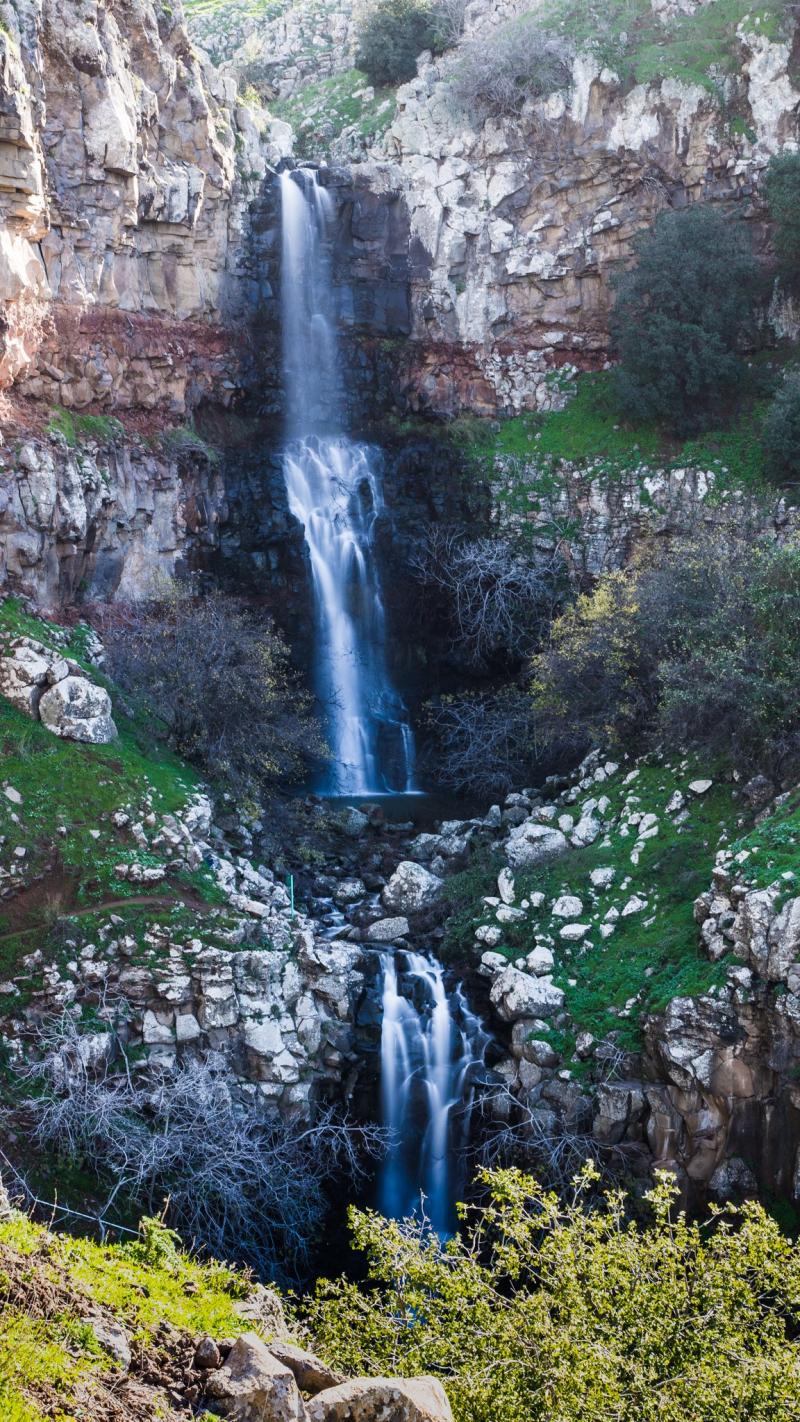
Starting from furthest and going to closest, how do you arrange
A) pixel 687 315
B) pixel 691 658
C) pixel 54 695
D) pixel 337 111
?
pixel 337 111
pixel 687 315
pixel 691 658
pixel 54 695

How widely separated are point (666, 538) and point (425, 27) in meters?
18.1

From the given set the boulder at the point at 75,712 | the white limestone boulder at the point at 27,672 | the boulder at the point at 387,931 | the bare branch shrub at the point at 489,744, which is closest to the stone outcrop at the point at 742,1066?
the boulder at the point at 387,931

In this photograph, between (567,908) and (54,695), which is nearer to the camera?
(567,908)

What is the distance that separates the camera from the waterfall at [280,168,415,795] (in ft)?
85.3

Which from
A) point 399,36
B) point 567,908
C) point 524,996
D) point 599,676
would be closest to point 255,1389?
point 524,996

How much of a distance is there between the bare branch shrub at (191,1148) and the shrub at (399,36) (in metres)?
29.7

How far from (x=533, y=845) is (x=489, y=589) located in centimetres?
958

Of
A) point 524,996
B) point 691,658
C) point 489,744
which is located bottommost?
point 524,996

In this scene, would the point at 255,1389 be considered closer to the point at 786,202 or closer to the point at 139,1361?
the point at 139,1361

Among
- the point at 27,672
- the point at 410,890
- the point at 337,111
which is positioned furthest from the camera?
the point at 337,111

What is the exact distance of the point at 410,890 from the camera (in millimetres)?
18062

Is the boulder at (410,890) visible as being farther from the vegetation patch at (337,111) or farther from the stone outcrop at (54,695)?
the vegetation patch at (337,111)

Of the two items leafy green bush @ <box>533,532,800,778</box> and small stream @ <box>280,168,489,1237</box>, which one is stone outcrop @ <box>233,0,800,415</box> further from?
leafy green bush @ <box>533,532,800,778</box>

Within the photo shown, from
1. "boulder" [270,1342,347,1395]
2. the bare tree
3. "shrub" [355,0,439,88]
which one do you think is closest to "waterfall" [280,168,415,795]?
"shrub" [355,0,439,88]
